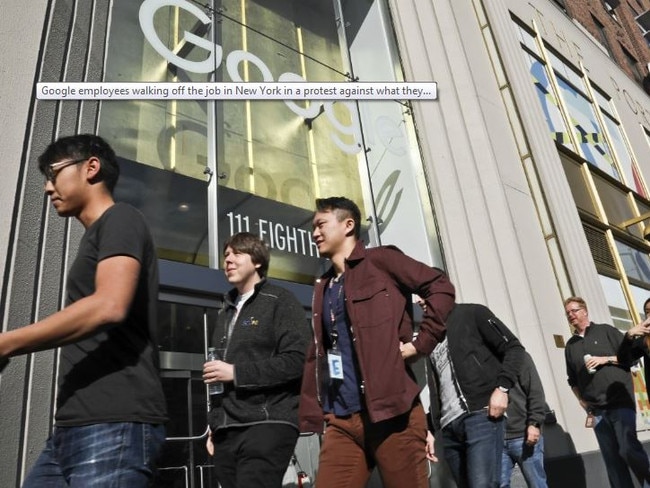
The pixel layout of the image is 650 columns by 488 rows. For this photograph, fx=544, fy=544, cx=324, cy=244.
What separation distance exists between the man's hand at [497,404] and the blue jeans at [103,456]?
2.13 metres

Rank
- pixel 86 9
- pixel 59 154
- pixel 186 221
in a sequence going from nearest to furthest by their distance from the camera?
1. pixel 59 154
2. pixel 86 9
3. pixel 186 221

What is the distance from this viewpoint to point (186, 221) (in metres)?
5.37

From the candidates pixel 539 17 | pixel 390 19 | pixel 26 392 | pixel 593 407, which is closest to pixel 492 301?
pixel 593 407

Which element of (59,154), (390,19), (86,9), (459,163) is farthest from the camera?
(390,19)

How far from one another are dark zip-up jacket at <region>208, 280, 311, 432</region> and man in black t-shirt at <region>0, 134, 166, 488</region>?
0.89 metres

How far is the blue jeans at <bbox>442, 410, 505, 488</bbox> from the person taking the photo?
3.08m

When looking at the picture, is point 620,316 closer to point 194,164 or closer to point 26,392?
point 194,164

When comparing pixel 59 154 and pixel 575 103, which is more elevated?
pixel 575 103

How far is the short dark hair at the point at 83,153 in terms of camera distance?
178 centimetres

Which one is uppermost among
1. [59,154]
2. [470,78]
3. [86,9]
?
[470,78]

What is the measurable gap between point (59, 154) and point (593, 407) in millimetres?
5113

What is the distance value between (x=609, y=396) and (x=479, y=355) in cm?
230

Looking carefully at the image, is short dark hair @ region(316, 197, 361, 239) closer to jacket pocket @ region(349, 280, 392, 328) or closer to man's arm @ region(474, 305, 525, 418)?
jacket pocket @ region(349, 280, 392, 328)
